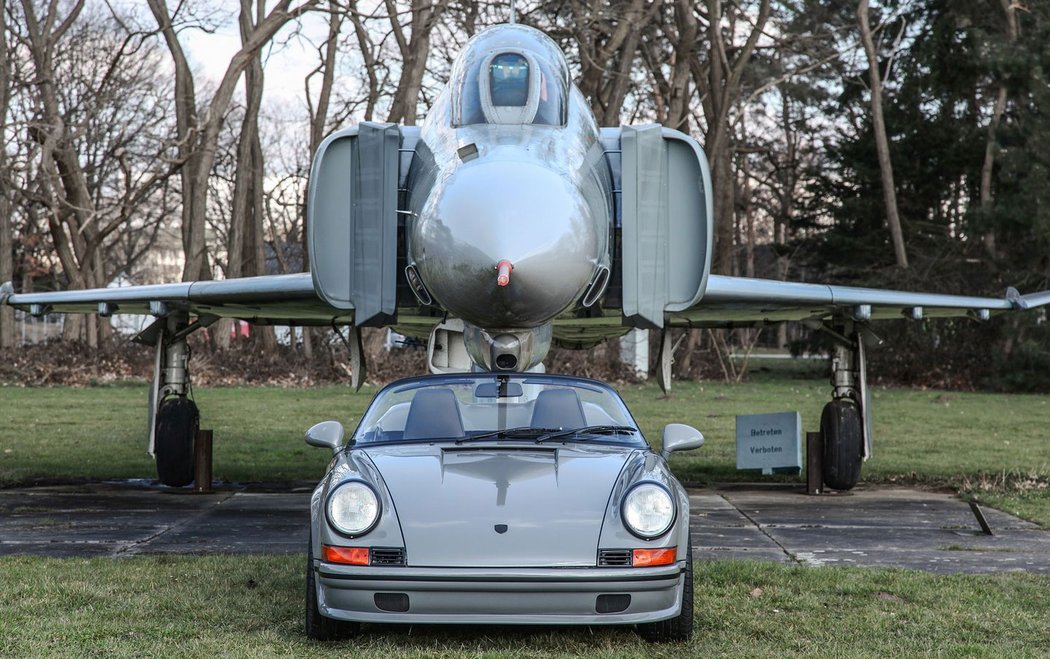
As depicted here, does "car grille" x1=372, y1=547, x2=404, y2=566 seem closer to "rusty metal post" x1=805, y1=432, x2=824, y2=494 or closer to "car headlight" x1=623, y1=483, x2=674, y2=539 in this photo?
"car headlight" x1=623, y1=483, x2=674, y2=539

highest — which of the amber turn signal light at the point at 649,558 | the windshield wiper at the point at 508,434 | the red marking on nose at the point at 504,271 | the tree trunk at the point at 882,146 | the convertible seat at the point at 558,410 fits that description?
the tree trunk at the point at 882,146

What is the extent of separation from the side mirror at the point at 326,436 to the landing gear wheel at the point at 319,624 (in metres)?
0.90

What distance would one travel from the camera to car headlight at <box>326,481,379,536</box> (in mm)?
5090

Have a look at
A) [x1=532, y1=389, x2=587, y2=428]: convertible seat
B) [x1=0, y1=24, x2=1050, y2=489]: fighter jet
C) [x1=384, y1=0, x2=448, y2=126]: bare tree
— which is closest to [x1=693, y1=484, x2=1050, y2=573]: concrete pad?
[x1=0, y1=24, x2=1050, y2=489]: fighter jet

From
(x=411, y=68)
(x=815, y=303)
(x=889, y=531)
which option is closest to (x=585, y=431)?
(x=889, y=531)

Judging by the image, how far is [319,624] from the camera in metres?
5.25

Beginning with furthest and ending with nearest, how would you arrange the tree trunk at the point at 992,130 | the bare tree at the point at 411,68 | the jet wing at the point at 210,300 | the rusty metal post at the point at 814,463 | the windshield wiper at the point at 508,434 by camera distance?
1. the tree trunk at the point at 992,130
2. the bare tree at the point at 411,68
3. the rusty metal post at the point at 814,463
4. the jet wing at the point at 210,300
5. the windshield wiper at the point at 508,434

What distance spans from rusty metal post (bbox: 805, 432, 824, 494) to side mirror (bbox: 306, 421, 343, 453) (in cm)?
662

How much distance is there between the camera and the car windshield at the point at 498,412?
607 centimetres

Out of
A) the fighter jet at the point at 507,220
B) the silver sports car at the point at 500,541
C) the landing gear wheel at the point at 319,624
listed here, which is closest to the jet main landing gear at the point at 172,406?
the fighter jet at the point at 507,220

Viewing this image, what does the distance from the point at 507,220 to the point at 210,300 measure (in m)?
5.37

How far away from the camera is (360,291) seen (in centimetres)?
802

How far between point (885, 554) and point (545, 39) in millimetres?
4501

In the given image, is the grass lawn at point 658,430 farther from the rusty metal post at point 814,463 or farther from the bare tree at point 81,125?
the bare tree at point 81,125
